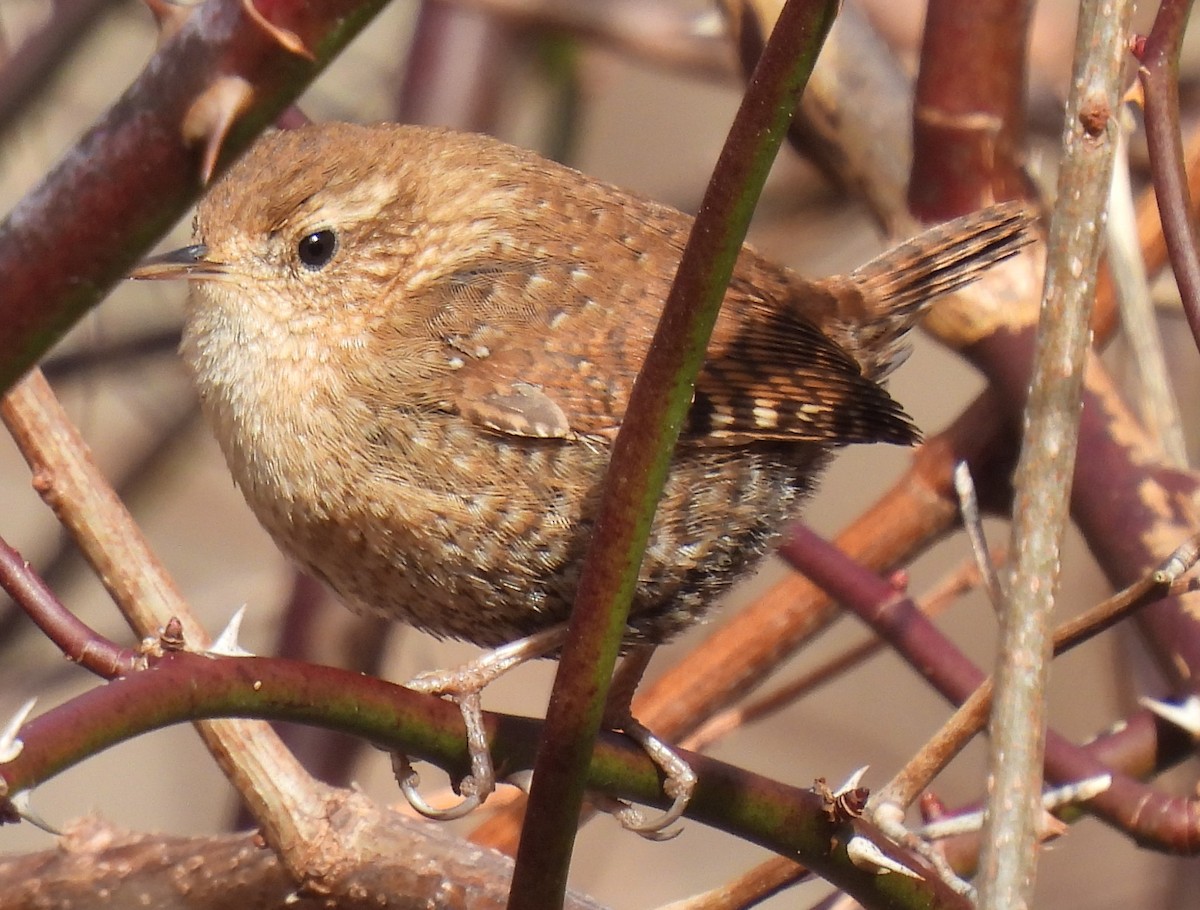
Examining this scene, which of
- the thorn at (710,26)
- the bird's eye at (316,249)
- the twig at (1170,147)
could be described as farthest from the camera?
the thorn at (710,26)

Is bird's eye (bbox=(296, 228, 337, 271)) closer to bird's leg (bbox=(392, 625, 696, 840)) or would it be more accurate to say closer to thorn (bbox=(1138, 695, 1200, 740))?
bird's leg (bbox=(392, 625, 696, 840))

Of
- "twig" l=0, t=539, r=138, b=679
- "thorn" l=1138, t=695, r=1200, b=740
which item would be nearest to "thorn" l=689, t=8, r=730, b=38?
"thorn" l=1138, t=695, r=1200, b=740

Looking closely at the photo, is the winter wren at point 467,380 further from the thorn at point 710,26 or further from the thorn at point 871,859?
the thorn at point 710,26

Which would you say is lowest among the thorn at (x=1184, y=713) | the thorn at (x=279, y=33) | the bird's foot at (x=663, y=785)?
the thorn at (x=279, y=33)

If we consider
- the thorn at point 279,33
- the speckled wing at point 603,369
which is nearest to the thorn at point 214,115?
the thorn at point 279,33

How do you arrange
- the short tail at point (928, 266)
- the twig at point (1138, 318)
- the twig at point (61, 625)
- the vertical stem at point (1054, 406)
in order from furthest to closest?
1. the short tail at point (928, 266)
2. the twig at point (1138, 318)
3. the twig at point (61, 625)
4. the vertical stem at point (1054, 406)

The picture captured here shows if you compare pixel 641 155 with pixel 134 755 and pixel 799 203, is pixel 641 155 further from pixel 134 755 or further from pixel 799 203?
pixel 134 755

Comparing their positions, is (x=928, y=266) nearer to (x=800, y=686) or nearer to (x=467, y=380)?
(x=800, y=686)

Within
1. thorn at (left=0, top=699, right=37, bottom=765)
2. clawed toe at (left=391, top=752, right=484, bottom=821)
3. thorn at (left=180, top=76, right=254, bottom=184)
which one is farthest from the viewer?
clawed toe at (left=391, top=752, right=484, bottom=821)

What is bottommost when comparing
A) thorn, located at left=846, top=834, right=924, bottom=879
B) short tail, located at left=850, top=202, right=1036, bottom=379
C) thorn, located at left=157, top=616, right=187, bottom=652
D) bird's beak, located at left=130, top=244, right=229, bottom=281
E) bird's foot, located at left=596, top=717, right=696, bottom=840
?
thorn, located at left=157, top=616, right=187, bottom=652
